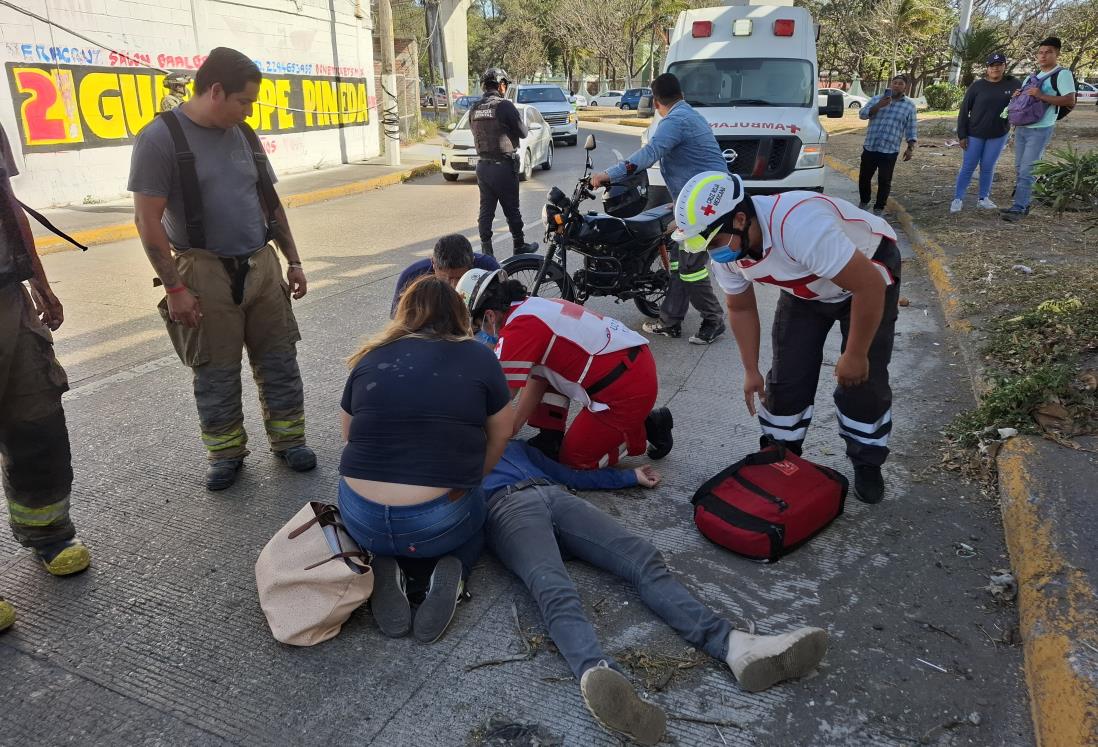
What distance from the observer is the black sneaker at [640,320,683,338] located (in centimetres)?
615

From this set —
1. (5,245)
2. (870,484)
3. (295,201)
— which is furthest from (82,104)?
(870,484)

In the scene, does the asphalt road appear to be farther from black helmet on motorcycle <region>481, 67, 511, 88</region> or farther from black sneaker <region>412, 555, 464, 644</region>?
black helmet on motorcycle <region>481, 67, 511, 88</region>

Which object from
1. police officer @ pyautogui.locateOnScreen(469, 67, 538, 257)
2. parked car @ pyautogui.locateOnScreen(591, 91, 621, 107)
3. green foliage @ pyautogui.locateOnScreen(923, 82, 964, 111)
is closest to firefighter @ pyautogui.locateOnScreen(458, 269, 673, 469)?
police officer @ pyautogui.locateOnScreen(469, 67, 538, 257)

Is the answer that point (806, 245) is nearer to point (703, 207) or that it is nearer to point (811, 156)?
point (703, 207)

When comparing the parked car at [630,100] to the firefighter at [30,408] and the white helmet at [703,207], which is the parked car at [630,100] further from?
the firefighter at [30,408]

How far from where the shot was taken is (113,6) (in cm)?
1227

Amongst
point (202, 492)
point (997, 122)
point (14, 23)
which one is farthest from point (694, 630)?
point (14, 23)

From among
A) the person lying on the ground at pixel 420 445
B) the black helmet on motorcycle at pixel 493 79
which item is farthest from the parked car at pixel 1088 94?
the person lying on the ground at pixel 420 445

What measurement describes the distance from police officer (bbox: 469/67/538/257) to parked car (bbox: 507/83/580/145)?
14.2 meters

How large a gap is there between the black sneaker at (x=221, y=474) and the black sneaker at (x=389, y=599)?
1314 mm

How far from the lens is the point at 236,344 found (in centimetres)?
372

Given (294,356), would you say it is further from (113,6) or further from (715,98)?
(113,6)

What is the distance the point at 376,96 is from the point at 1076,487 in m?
19.9

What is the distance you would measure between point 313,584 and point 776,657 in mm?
1523
